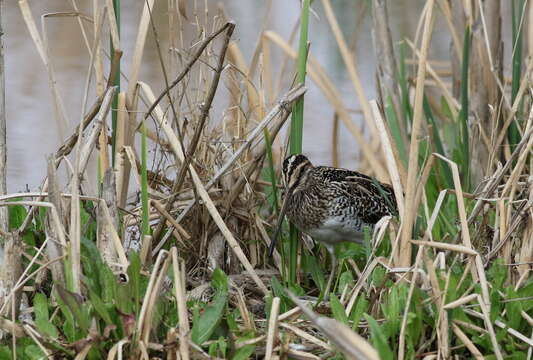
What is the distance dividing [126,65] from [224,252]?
10.4 ft

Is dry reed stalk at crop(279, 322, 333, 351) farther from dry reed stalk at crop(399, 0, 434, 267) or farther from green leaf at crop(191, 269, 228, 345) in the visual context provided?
dry reed stalk at crop(399, 0, 434, 267)

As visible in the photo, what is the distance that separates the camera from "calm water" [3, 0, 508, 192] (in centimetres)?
605

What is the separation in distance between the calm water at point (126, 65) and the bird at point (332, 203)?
1.31 metres

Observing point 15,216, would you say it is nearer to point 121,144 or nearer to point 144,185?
point 121,144

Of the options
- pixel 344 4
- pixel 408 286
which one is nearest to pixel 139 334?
pixel 408 286

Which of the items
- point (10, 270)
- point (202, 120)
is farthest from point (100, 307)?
point (202, 120)

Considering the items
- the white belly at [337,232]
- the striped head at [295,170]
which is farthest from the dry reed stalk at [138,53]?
the white belly at [337,232]

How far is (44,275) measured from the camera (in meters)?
3.53

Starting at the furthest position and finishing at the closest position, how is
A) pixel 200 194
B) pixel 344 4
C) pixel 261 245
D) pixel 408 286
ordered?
pixel 344 4 < pixel 261 245 < pixel 200 194 < pixel 408 286

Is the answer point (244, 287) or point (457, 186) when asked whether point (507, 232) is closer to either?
point (457, 186)

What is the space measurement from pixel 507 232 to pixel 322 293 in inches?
27.9

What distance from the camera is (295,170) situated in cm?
396

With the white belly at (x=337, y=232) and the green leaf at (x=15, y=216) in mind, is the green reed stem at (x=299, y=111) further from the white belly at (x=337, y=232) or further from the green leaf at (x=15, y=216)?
the green leaf at (x=15, y=216)

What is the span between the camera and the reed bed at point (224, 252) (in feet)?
10.2
